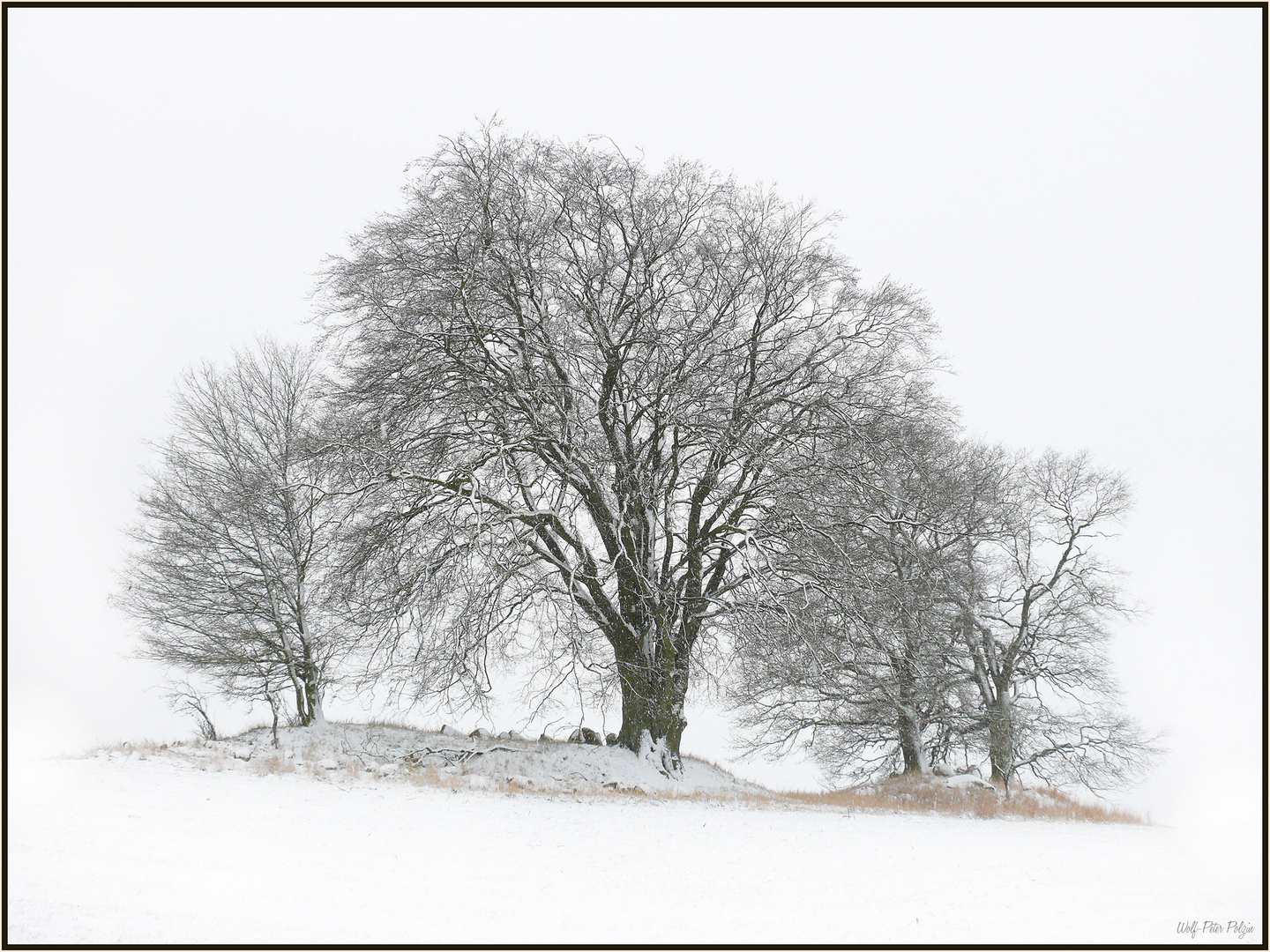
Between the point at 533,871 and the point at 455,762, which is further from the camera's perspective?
the point at 455,762

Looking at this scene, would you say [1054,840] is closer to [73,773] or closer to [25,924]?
[25,924]

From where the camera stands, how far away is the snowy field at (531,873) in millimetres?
6406

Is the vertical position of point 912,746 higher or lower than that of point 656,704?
lower

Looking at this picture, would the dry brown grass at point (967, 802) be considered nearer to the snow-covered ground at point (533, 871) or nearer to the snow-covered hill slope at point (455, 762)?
the snow-covered hill slope at point (455, 762)

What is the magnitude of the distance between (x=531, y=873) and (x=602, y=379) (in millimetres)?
8346

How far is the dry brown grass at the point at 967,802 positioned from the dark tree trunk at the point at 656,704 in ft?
6.61

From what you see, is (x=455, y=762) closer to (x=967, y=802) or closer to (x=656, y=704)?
(x=656, y=704)

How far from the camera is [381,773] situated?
1222 centimetres

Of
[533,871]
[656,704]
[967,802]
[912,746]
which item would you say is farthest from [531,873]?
[912,746]

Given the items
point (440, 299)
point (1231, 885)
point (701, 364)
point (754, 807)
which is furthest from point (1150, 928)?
point (440, 299)

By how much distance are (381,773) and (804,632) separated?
6.13 m

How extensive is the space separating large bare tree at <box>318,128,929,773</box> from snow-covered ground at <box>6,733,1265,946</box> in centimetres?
336

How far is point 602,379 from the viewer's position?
14.4 meters

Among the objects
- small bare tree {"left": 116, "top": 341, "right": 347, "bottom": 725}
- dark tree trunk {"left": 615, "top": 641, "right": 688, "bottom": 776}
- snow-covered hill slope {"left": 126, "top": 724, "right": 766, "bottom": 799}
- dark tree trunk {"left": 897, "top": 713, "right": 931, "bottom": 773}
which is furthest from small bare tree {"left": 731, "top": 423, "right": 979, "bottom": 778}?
small bare tree {"left": 116, "top": 341, "right": 347, "bottom": 725}
